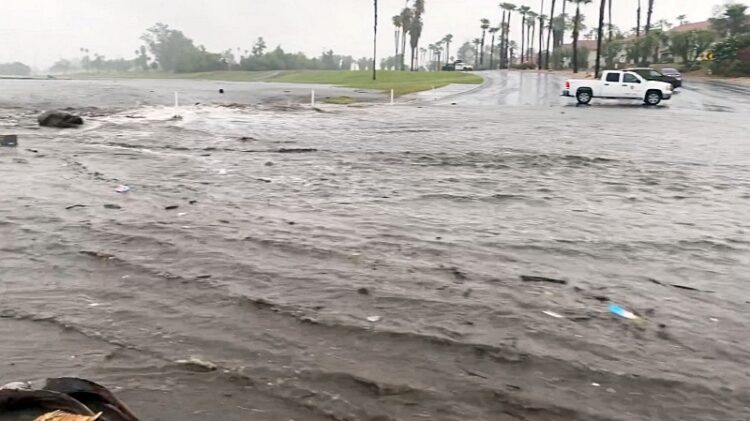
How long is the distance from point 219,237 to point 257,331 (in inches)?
124

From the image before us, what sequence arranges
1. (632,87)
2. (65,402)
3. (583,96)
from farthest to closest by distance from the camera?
(583,96), (632,87), (65,402)

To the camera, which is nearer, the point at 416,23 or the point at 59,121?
the point at 59,121

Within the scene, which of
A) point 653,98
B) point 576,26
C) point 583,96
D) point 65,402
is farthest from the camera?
point 576,26

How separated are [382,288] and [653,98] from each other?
35453 millimetres

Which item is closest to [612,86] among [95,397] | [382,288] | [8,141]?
[8,141]

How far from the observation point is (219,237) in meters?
7.98

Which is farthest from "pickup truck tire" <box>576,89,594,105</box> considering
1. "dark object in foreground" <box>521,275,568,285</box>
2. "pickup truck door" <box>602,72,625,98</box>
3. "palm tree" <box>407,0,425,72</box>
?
"palm tree" <box>407,0,425,72</box>

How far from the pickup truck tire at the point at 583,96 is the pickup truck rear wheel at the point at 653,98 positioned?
10.1 feet

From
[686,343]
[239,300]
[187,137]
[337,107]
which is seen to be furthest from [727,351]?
[337,107]

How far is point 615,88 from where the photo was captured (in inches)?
1501

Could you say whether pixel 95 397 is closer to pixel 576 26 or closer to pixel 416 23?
pixel 576 26

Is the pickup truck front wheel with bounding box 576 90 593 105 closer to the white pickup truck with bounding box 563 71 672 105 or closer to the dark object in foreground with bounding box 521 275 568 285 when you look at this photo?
the white pickup truck with bounding box 563 71 672 105

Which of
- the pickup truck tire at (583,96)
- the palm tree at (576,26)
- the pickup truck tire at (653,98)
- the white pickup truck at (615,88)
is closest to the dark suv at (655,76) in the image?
the white pickup truck at (615,88)

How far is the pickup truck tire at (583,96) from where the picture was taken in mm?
38375
